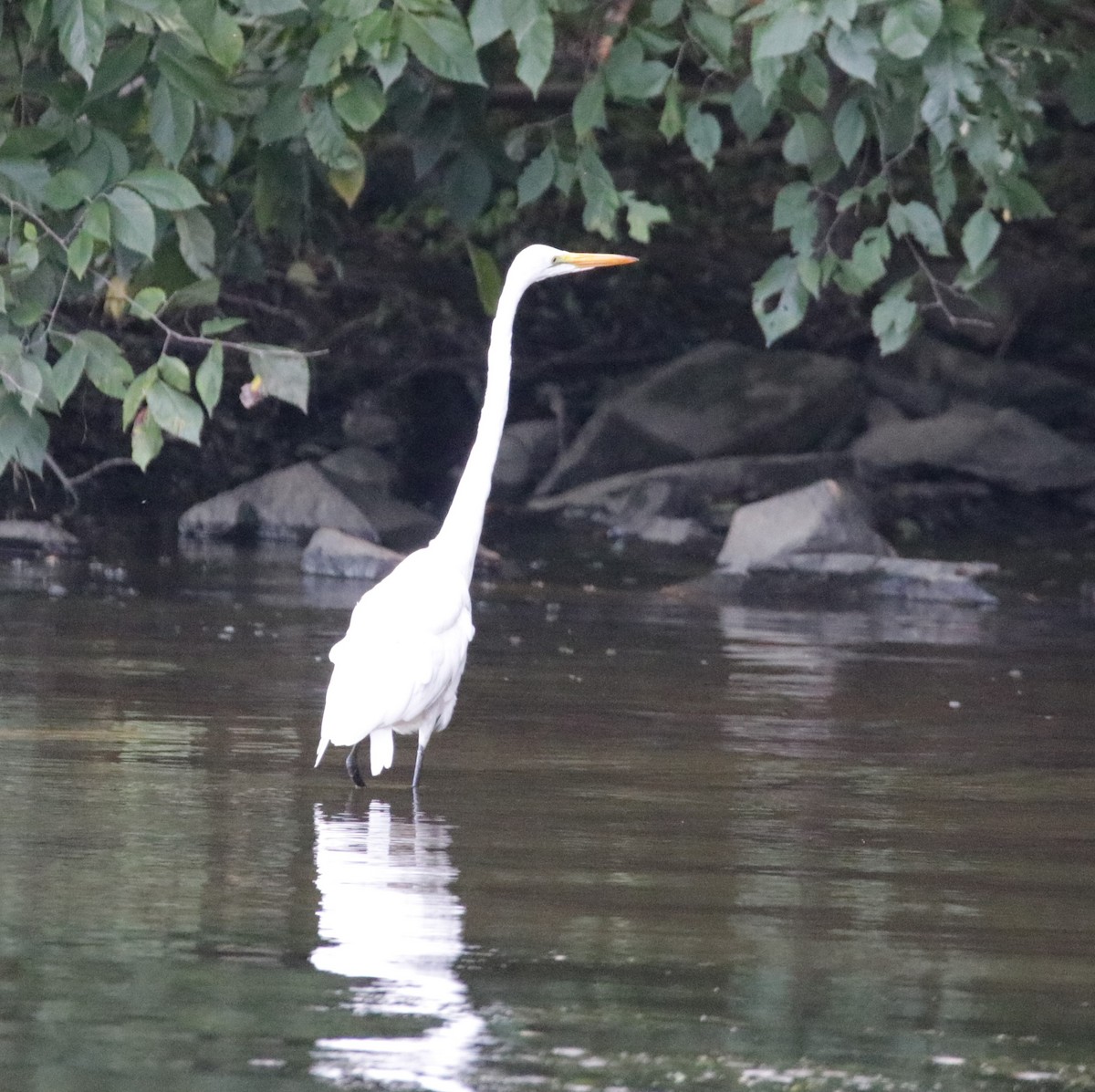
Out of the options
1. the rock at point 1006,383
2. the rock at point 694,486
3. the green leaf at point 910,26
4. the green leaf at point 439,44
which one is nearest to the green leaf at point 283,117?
the green leaf at point 439,44

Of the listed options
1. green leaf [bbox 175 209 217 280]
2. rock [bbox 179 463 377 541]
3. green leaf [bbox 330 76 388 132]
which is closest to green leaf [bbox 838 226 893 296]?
green leaf [bbox 330 76 388 132]

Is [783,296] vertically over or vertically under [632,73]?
under

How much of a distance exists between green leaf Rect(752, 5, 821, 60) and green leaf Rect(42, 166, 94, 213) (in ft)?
5.94

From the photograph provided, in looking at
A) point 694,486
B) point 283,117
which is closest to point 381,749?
point 283,117

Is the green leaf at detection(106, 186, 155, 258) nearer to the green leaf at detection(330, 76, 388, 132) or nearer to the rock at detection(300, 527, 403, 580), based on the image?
the green leaf at detection(330, 76, 388, 132)

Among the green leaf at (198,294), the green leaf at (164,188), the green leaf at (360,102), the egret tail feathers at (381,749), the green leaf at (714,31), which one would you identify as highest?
the green leaf at (714,31)

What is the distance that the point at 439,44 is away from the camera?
20.4 ft

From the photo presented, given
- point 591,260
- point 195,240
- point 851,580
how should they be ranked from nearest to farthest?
point 195,240 → point 591,260 → point 851,580

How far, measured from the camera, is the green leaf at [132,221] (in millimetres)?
6043

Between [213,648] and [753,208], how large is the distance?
10212 millimetres

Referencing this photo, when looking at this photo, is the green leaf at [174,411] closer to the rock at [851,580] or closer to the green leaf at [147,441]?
the green leaf at [147,441]

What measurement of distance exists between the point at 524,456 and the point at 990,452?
151 inches

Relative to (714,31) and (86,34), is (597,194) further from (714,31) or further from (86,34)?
(86,34)

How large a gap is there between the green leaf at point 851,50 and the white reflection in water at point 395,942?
224 centimetres
